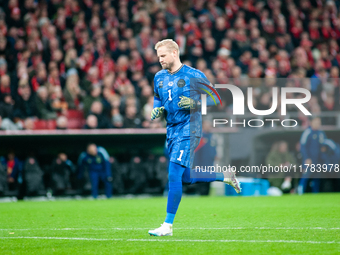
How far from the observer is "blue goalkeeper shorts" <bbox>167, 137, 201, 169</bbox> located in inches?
239

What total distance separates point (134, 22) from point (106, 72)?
2.87m

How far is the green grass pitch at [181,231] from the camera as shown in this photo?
5.07 m

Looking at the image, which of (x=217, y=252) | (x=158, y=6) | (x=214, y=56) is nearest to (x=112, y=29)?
(x=158, y=6)

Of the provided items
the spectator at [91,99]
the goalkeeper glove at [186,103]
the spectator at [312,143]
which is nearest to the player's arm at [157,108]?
the goalkeeper glove at [186,103]

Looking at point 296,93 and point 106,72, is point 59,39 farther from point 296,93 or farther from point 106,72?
point 296,93

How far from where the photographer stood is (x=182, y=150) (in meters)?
6.09

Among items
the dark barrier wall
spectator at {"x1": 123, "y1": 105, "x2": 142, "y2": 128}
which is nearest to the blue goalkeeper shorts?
the dark barrier wall

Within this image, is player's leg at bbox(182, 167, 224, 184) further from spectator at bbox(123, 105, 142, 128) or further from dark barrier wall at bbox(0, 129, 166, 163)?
spectator at bbox(123, 105, 142, 128)

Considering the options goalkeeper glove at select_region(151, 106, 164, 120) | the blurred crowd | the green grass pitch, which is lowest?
the green grass pitch

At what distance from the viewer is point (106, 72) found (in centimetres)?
1608

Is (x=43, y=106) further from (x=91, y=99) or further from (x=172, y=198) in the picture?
(x=172, y=198)

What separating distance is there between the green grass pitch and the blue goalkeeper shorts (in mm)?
839

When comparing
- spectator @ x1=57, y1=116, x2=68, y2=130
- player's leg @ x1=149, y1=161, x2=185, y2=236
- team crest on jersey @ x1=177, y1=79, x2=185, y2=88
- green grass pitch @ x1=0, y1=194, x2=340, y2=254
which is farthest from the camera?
spectator @ x1=57, y1=116, x2=68, y2=130

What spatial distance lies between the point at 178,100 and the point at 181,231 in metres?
1.59
